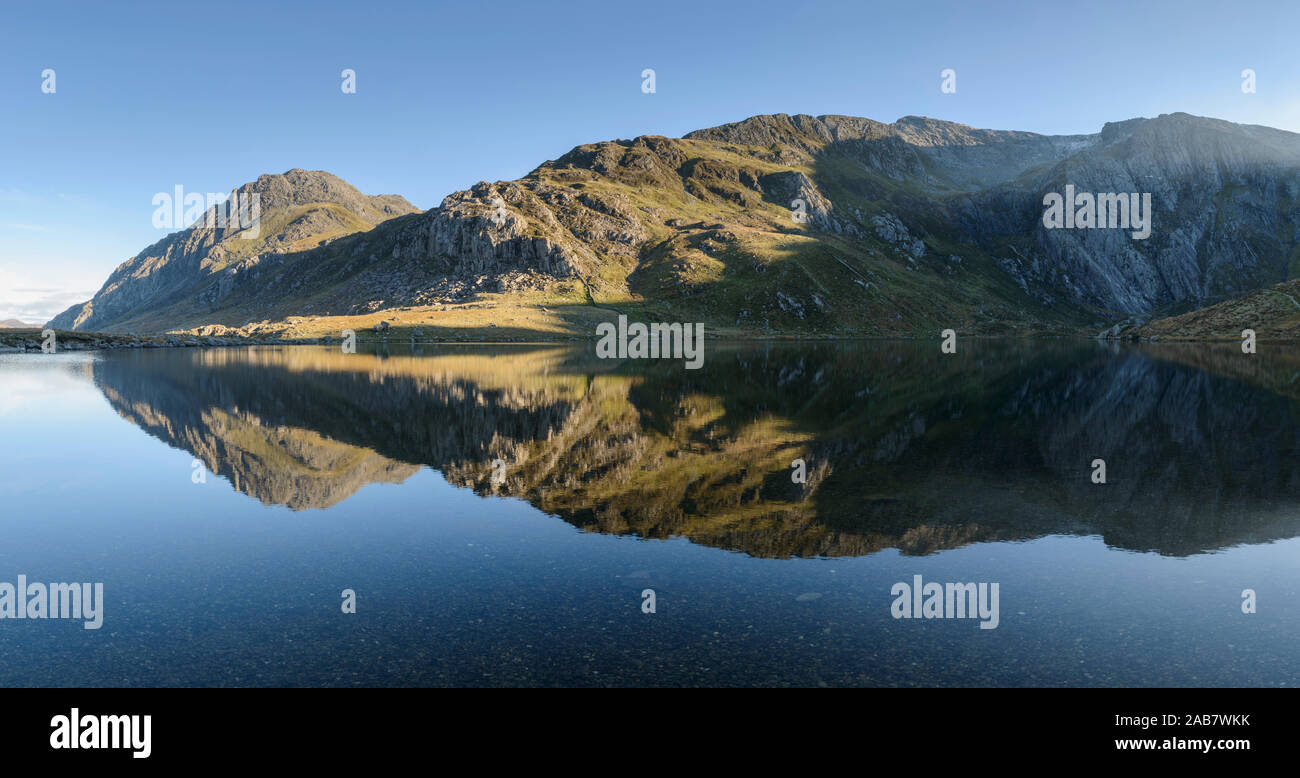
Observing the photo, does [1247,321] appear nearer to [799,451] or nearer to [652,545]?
[799,451]

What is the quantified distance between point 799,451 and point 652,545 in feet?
50.3

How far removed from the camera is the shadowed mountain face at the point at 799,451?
70.7ft

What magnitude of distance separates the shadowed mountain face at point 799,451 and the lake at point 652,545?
23 cm

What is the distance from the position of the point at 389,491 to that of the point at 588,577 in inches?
505

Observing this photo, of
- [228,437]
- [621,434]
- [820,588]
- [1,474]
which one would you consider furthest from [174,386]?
[820,588]

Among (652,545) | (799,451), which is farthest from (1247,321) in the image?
(652,545)

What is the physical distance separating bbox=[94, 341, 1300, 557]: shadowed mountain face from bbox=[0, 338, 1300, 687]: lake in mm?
231

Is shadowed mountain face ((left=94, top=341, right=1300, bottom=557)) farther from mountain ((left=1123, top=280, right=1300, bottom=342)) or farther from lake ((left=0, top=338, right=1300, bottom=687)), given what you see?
mountain ((left=1123, top=280, right=1300, bottom=342))

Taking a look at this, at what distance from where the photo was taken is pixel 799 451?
32.7 meters

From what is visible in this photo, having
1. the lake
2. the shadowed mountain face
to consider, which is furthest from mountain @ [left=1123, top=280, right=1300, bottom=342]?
the lake

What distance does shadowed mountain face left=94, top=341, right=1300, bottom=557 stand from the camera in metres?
21.5
